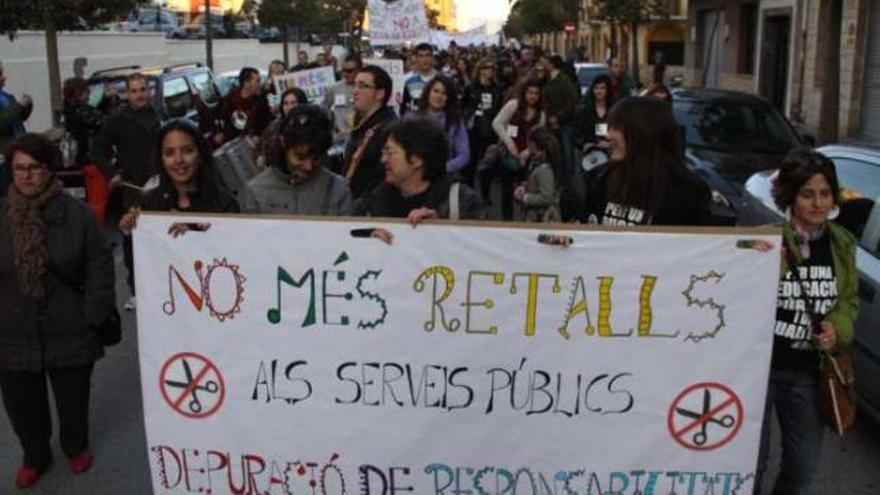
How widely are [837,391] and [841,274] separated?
403 millimetres

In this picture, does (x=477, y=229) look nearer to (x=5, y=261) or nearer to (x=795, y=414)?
(x=795, y=414)

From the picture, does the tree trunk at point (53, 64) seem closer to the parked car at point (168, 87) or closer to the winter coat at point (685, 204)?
the parked car at point (168, 87)

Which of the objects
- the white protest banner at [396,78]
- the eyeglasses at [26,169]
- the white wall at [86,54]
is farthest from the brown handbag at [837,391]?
the white wall at [86,54]

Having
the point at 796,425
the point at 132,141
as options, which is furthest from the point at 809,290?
the point at 132,141

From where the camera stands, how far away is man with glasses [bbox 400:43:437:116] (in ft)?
33.3

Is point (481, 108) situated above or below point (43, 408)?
above

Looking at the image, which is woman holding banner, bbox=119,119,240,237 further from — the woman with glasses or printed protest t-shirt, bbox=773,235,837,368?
the woman with glasses

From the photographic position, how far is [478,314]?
323 centimetres

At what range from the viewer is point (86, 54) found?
859 inches

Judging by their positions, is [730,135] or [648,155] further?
[730,135]

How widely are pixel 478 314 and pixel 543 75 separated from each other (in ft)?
28.6

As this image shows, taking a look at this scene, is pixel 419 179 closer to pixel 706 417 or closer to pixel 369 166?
pixel 706 417

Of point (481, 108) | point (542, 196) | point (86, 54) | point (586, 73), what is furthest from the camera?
point (86, 54)

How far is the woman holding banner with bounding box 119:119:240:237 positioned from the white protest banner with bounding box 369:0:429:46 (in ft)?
41.0
